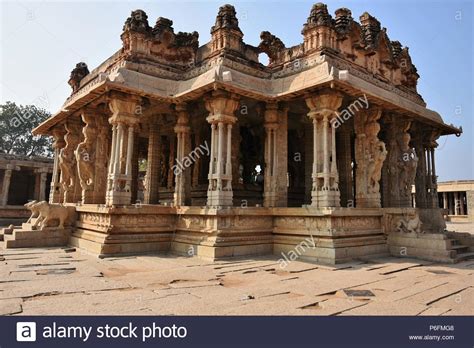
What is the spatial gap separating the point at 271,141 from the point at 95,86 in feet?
18.9

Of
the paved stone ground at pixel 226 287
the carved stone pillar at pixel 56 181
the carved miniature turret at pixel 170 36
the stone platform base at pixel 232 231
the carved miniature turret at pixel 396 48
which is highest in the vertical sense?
the carved miniature turret at pixel 396 48

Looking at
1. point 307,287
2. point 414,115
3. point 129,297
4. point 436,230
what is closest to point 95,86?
point 129,297

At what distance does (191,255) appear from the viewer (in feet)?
33.2

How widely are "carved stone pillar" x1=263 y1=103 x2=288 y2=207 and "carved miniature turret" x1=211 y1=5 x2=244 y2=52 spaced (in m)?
2.47

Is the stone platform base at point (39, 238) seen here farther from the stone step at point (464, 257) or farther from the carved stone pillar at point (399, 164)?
the stone step at point (464, 257)

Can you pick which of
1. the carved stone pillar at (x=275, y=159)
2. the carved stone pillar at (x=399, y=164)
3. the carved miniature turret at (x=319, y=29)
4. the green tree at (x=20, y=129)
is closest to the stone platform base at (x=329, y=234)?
the carved stone pillar at (x=275, y=159)

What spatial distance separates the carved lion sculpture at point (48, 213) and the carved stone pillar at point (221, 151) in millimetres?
5689

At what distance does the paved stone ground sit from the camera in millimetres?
4758

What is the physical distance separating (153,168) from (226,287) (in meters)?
9.38

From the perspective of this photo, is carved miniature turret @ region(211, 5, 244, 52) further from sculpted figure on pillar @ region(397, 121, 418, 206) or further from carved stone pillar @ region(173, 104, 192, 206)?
sculpted figure on pillar @ region(397, 121, 418, 206)

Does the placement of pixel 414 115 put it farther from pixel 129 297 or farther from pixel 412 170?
pixel 129 297

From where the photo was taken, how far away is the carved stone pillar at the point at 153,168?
1451cm

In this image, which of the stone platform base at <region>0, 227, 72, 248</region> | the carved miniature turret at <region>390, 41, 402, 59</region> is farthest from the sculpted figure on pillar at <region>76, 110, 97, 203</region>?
the carved miniature turret at <region>390, 41, 402, 59</region>

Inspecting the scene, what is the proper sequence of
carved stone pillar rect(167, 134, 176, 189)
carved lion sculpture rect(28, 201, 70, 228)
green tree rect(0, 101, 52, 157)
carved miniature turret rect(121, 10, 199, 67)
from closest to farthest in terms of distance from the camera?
carved lion sculpture rect(28, 201, 70, 228), carved miniature turret rect(121, 10, 199, 67), carved stone pillar rect(167, 134, 176, 189), green tree rect(0, 101, 52, 157)
